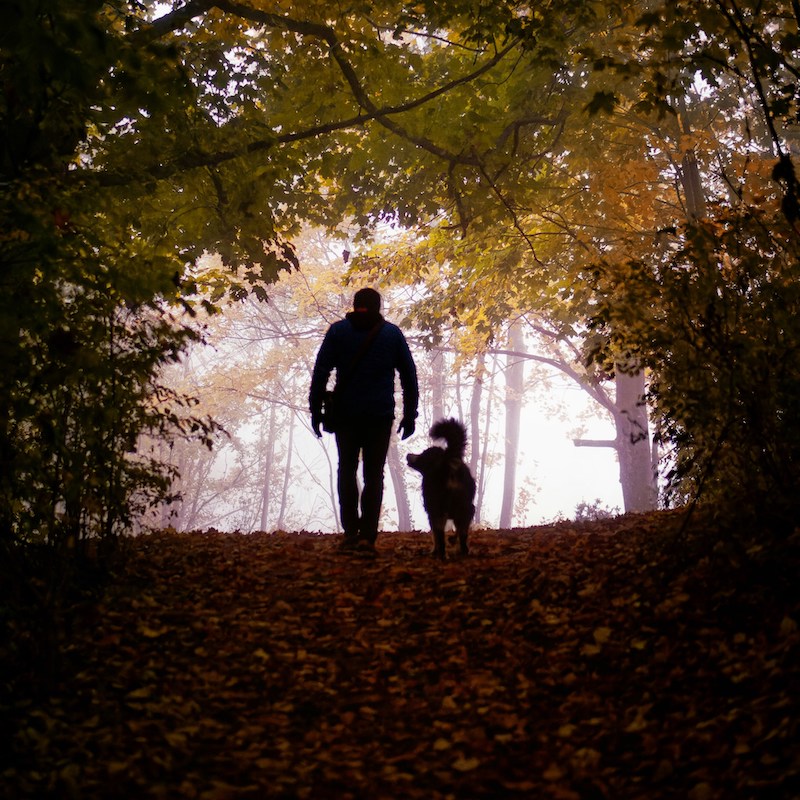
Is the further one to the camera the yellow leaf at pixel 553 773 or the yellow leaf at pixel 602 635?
the yellow leaf at pixel 602 635

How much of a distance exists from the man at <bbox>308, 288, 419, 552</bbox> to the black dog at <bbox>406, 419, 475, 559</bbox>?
0.31 m

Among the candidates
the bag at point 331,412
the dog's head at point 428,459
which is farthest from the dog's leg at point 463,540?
the bag at point 331,412

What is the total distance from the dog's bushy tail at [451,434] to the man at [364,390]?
0.80 ft

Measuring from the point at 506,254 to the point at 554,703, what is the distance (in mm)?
11641

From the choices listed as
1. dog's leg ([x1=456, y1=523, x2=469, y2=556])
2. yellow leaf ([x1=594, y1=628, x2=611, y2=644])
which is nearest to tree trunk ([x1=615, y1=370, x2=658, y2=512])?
dog's leg ([x1=456, y1=523, x2=469, y2=556])

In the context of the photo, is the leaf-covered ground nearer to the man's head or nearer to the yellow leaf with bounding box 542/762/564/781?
the yellow leaf with bounding box 542/762/564/781

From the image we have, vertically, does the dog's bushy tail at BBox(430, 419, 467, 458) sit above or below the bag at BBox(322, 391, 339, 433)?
below

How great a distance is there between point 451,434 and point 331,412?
110cm

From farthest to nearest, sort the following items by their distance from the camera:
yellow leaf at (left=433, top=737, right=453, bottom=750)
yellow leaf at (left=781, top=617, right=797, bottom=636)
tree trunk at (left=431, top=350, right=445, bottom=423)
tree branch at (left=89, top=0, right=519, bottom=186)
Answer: tree trunk at (left=431, top=350, right=445, bottom=423), tree branch at (left=89, top=0, right=519, bottom=186), yellow leaf at (left=781, top=617, right=797, bottom=636), yellow leaf at (left=433, top=737, right=453, bottom=750)

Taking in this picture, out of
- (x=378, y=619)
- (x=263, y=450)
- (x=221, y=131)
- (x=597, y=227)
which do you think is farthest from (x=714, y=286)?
(x=263, y=450)

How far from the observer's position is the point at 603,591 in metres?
5.10

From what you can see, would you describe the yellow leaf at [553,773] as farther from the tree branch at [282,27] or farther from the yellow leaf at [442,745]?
the tree branch at [282,27]

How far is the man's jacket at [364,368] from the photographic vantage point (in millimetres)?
6637

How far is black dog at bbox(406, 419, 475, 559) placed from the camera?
265 inches
